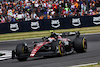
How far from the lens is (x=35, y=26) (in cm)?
2289

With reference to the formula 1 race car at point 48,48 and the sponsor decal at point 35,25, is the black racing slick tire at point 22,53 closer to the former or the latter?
the formula 1 race car at point 48,48

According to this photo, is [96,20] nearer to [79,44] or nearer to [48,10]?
[48,10]

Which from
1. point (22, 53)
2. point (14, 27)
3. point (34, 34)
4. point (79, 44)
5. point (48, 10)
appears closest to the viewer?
point (22, 53)

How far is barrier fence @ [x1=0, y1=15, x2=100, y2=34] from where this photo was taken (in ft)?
73.1

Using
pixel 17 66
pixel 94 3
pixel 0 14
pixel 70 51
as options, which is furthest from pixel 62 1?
pixel 17 66

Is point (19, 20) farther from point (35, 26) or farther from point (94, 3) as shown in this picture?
point (94, 3)

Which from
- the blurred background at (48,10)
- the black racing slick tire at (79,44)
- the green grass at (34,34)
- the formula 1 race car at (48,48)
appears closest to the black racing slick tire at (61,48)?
the formula 1 race car at (48,48)

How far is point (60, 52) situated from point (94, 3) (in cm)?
Result: 1413

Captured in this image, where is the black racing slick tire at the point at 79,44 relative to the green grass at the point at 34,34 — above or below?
above

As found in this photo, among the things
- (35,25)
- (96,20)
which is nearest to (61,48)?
(96,20)

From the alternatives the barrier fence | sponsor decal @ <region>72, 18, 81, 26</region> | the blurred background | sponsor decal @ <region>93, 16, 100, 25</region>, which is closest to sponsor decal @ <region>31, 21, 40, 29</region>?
the barrier fence

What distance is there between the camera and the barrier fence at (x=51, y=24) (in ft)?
73.1

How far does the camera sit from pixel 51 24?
22.7 metres

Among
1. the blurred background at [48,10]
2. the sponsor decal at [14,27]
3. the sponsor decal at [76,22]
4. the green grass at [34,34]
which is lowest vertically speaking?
the green grass at [34,34]
